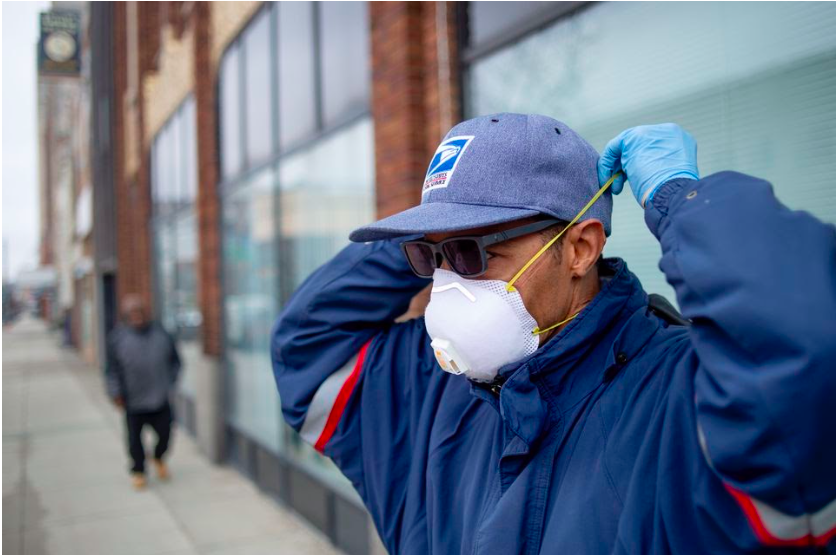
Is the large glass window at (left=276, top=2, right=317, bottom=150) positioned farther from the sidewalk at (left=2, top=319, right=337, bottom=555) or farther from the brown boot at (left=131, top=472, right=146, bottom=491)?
the brown boot at (left=131, top=472, right=146, bottom=491)

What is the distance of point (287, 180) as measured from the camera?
600 centimetres

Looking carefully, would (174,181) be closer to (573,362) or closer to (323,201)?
(323,201)

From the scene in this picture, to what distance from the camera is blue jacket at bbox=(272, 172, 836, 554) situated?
3.10 ft

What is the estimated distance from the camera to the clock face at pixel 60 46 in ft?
41.1

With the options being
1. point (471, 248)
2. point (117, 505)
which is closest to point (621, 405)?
point (471, 248)

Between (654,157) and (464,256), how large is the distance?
42 cm

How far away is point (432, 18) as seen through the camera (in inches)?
145

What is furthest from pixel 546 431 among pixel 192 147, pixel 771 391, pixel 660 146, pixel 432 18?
pixel 192 147

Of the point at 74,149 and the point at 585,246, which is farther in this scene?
the point at 74,149

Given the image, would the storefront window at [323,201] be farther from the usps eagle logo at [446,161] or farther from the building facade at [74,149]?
the building facade at [74,149]

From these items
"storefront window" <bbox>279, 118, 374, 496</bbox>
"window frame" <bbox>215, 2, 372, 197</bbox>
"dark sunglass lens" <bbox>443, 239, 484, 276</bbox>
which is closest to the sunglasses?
"dark sunglass lens" <bbox>443, 239, 484, 276</bbox>

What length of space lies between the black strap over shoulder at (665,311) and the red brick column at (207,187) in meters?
6.56

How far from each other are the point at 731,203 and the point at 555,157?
452 millimetres

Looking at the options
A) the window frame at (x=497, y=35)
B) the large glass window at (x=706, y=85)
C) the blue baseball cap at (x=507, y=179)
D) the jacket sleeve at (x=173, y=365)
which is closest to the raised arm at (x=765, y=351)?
the blue baseball cap at (x=507, y=179)
